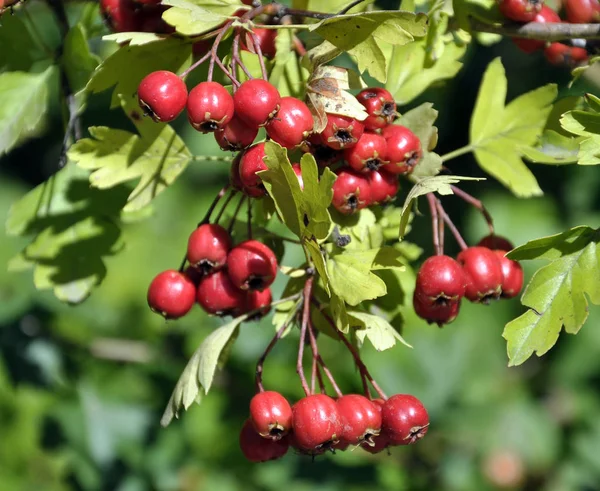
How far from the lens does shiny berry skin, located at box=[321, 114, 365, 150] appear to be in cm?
110

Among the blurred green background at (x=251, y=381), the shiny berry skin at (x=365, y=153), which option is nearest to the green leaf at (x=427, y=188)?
the shiny berry skin at (x=365, y=153)

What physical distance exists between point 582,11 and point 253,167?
67 cm

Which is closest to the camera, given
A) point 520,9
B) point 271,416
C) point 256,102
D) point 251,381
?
point 256,102

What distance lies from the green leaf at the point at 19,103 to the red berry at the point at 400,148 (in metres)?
0.62

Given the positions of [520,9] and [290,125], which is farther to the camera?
[520,9]

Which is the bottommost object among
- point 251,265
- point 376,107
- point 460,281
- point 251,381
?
point 251,381

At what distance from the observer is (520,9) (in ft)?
4.06

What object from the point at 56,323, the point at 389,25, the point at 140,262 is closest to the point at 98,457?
the point at 56,323

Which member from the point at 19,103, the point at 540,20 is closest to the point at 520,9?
the point at 540,20

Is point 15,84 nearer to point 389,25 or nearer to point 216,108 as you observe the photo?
point 216,108

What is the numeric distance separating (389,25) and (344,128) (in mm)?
145

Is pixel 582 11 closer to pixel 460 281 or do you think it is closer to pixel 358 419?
pixel 460 281

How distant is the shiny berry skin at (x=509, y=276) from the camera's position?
4.23 ft

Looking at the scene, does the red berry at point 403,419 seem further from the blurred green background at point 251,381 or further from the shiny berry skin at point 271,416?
the blurred green background at point 251,381
